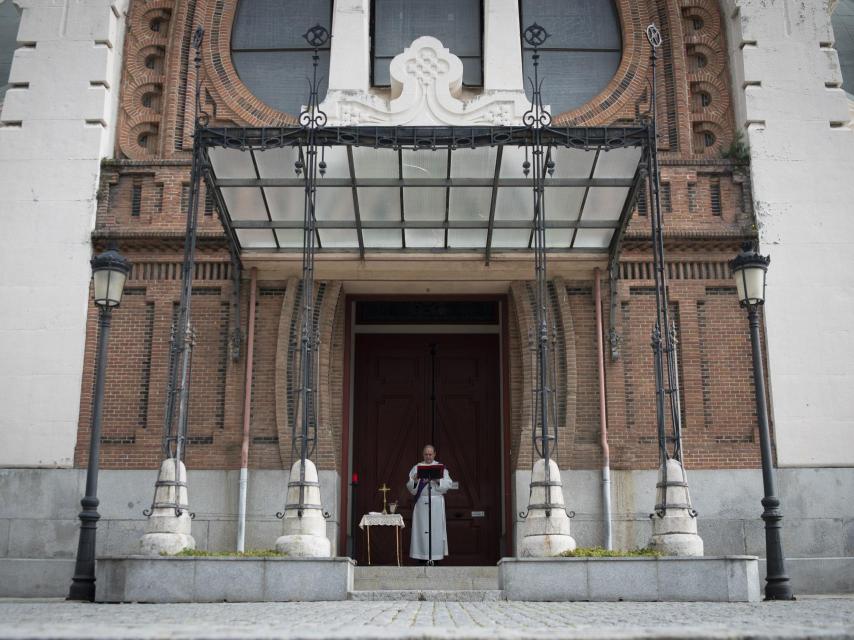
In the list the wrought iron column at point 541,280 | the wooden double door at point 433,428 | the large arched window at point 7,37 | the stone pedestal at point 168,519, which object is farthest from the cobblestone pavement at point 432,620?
the large arched window at point 7,37

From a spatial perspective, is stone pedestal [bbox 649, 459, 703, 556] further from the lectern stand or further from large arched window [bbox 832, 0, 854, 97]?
large arched window [bbox 832, 0, 854, 97]

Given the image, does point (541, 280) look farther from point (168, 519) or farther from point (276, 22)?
point (276, 22)

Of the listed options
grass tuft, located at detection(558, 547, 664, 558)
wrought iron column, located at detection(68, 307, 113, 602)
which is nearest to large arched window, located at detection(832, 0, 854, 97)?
grass tuft, located at detection(558, 547, 664, 558)

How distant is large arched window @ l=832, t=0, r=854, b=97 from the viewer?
18.6m

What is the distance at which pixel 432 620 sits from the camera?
823cm

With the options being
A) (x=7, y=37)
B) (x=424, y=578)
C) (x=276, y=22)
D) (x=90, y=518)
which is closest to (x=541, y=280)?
(x=424, y=578)

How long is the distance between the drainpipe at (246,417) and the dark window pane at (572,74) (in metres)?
5.69

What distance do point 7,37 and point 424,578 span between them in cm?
1269

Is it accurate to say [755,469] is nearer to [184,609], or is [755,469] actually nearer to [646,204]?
[646,204]

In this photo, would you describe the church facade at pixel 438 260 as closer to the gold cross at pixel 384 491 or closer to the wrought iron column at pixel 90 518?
the gold cross at pixel 384 491

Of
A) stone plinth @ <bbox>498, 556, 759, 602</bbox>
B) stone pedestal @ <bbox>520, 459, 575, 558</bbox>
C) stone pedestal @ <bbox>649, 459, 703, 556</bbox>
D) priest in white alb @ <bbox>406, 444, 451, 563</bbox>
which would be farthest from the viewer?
priest in white alb @ <bbox>406, 444, 451, 563</bbox>

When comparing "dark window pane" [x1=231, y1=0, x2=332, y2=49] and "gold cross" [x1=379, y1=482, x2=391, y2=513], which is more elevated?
"dark window pane" [x1=231, y1=0, x2=332, y2=49]

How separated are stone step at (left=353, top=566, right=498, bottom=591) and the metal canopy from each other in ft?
15.6

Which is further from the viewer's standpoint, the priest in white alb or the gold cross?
the gold cross
